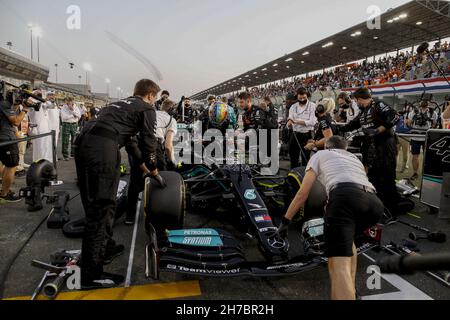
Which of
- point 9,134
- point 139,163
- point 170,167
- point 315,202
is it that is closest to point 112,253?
point 139,163

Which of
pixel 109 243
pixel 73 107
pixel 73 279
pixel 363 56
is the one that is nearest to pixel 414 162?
pixel 109 243

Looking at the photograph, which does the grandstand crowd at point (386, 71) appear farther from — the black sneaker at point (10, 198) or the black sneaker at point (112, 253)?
the black sneaker at point (10, 198)

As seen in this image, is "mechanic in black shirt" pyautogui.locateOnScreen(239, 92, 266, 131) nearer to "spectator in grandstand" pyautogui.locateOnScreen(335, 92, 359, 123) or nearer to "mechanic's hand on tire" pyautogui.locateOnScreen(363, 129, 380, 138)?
"mechanic's hand on tire" pyautogui.locateOnScreen(363, 129, 380, 138)

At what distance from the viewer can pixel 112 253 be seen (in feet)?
10.3

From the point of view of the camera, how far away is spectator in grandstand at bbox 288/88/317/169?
6023 mm

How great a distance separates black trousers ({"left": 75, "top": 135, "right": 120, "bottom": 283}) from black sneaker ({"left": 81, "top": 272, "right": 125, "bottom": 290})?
0.11 feet

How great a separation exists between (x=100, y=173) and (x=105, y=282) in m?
0.92

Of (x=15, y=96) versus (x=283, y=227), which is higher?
(x=15, y=96)

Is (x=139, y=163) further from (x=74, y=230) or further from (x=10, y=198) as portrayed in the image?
(x=10, y=198)

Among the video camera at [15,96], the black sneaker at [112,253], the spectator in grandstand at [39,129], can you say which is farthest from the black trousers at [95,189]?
the spectator in grandstand at [39,129]

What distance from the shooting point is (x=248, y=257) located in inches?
127

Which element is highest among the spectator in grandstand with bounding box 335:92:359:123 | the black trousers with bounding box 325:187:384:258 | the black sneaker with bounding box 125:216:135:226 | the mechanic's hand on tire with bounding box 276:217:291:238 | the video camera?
the spectator in grandstand with bounding box 335:92:359:123

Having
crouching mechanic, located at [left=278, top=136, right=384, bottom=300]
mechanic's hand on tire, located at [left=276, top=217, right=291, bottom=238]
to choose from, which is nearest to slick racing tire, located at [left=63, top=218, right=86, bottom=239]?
mechanic's hand on tire, located at [left=276, top=217, right=291, bottom=238]

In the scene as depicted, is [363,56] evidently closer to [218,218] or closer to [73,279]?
[218,218]
